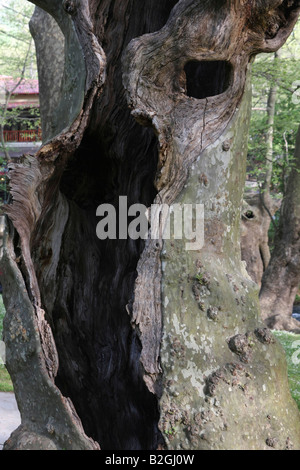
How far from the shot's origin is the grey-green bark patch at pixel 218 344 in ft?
10.0

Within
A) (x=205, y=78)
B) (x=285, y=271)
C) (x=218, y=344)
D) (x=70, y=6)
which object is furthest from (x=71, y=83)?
(x=285, y=271)

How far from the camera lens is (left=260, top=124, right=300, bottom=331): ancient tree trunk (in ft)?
41.4

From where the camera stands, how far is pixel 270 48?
158 inches

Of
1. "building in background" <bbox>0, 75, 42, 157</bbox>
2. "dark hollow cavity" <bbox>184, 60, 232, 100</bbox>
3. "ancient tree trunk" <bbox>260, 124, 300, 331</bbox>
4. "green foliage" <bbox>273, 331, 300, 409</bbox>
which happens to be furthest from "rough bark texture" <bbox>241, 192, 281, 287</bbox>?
"dark hollow cavity" <bbox>184, 60, 232, 100</bbox>

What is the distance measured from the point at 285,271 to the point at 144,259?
993 centimetres

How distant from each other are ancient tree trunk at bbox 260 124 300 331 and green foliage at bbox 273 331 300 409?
7.79ft

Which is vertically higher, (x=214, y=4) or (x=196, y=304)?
(x=214, y=4)

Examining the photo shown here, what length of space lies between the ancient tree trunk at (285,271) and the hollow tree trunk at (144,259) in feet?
29.3

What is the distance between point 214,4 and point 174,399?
2.72 metres

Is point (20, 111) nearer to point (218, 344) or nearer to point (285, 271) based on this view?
point (285, 271)

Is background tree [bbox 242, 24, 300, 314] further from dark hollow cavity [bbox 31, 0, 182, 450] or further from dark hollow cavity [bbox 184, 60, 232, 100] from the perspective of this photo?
dark hollow cavity [bbox 31, 0, 182, 450]

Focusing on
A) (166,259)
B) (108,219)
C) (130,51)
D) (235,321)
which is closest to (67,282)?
(108,219)

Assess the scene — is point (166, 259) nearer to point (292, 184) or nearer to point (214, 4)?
point (214, 4)
